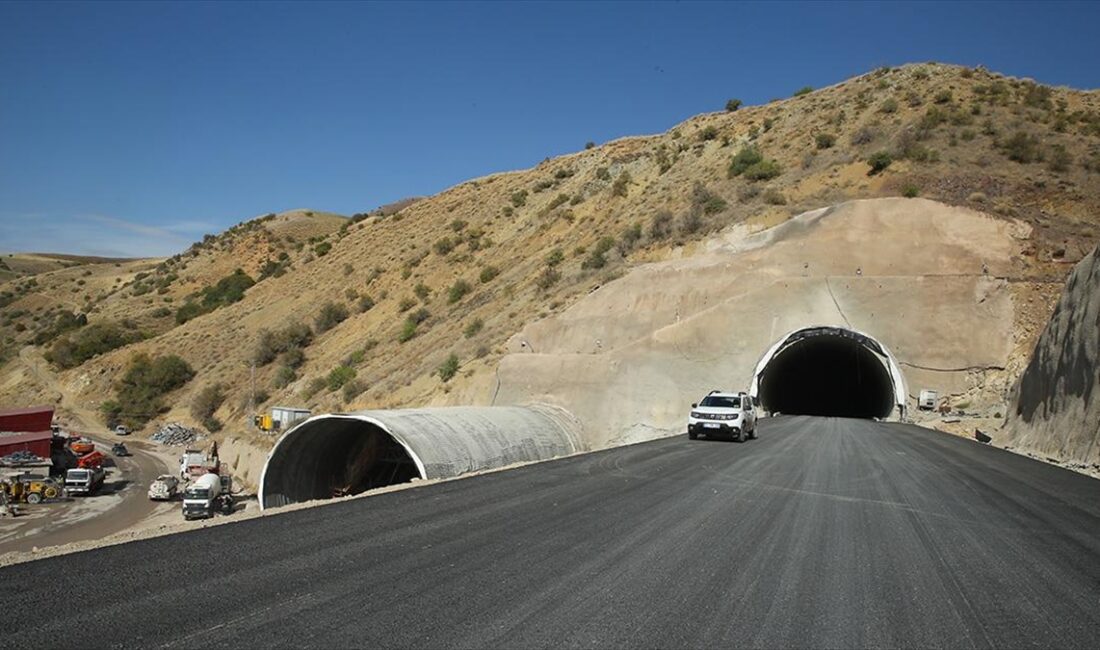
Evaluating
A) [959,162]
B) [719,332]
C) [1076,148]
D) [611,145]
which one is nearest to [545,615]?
[719,332]

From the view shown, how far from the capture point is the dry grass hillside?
149ft

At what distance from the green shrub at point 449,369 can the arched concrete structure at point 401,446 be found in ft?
37.8

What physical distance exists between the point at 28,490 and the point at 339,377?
19320 mm

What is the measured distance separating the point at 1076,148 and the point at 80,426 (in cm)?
8034

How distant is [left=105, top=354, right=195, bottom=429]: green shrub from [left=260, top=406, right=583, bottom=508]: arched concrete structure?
157 feet

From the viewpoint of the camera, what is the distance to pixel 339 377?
52.6 m

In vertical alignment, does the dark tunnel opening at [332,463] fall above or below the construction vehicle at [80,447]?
above

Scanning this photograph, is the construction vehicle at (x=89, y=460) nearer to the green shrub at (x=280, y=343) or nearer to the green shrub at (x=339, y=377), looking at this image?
the green shrub at (x=339, y=377)

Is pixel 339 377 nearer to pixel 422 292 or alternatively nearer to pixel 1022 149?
pixel 422 292

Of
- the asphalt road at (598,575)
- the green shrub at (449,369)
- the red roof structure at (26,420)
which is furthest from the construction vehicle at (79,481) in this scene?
the asphalt road at (598,575)

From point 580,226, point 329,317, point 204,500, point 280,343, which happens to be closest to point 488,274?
point 580,226

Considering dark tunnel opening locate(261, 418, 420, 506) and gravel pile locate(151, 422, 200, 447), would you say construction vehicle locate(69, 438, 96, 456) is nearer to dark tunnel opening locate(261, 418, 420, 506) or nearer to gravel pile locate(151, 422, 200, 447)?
gravel pile locate(151, 422, 200, 447)

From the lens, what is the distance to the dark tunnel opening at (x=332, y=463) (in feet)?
72.7

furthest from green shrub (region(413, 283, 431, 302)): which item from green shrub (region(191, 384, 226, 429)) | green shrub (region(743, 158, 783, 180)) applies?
green shrub (region(743, 158, 783, 180))
